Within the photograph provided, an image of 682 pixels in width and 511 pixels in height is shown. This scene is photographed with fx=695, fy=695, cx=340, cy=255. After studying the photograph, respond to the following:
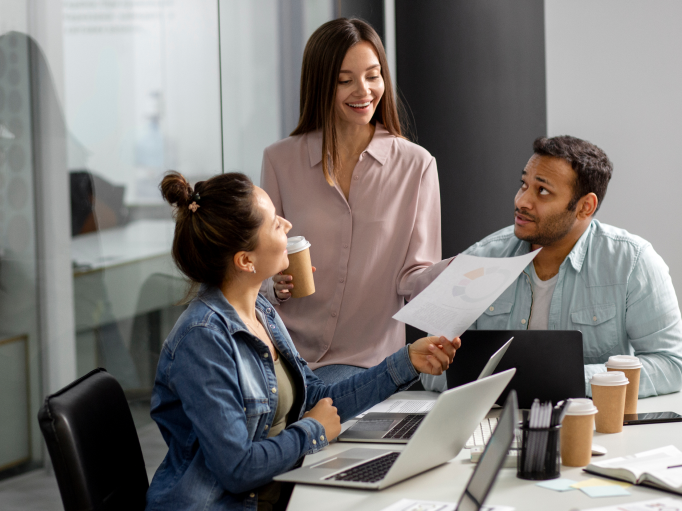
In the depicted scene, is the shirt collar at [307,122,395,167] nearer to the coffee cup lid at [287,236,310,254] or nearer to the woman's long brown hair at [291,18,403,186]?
the woman's long brown hair at [291,18,403,186]

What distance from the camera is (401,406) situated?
181 cm

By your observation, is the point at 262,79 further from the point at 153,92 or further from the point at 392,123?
the point at 392,123

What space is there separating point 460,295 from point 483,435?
1.01 feet

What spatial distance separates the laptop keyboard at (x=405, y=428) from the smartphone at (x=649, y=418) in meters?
0.47

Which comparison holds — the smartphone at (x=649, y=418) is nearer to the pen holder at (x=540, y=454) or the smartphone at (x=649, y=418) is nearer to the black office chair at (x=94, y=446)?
the pen holder at (x=540, y=454)

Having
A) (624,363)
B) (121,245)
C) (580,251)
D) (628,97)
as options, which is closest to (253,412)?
(624,363)

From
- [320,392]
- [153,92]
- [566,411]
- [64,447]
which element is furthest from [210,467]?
[153,92]

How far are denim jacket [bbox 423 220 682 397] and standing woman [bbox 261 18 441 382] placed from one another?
1.05 feet

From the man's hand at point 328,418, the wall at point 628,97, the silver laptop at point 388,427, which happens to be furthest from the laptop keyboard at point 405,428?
the wall at point 628,97

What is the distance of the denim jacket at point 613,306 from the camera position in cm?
190

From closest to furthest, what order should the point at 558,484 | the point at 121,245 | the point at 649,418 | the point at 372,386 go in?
the point at 558,484, the point at 649,418, the point at 372,386, the point at 121,245

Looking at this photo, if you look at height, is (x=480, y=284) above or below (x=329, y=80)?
below

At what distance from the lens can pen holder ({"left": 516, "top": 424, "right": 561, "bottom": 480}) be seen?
125cm

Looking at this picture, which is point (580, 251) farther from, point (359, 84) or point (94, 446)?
point (94, 446)
